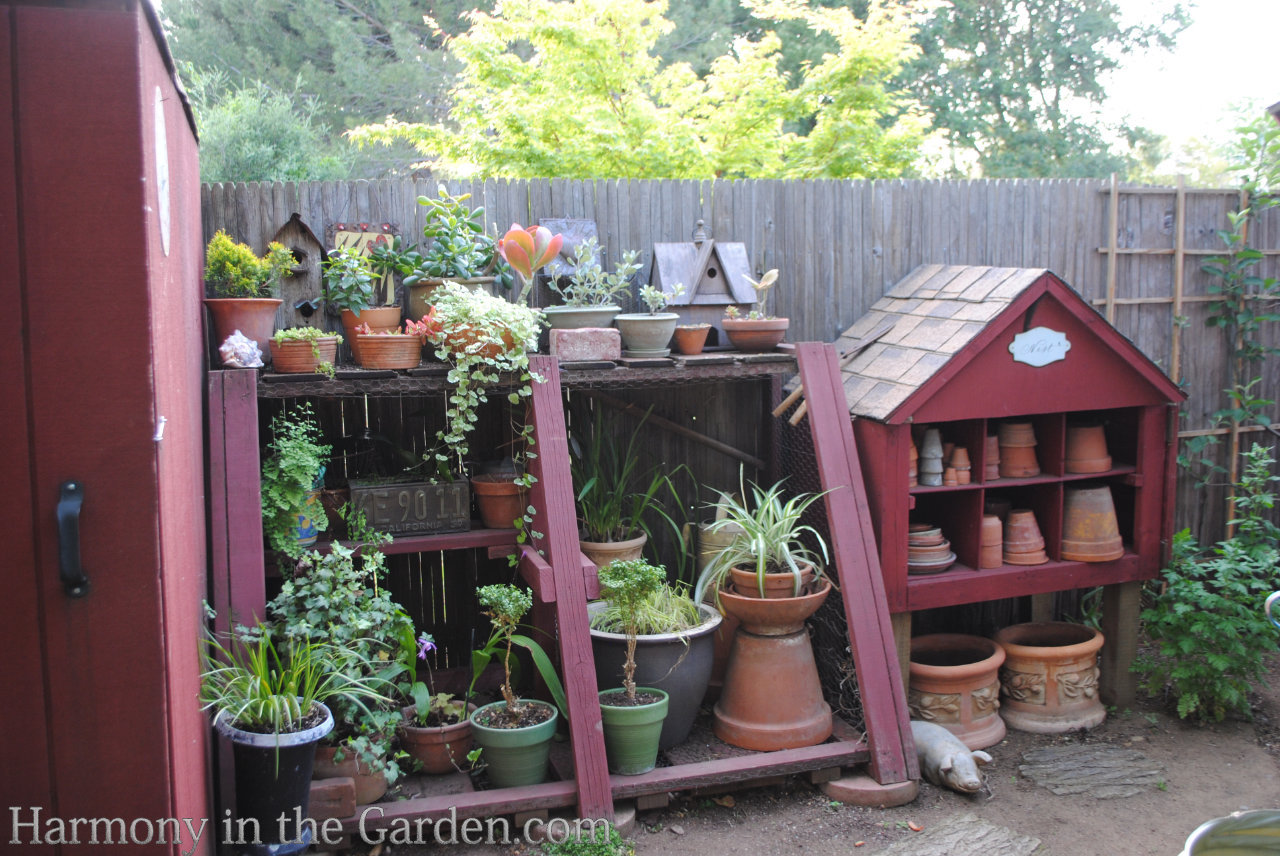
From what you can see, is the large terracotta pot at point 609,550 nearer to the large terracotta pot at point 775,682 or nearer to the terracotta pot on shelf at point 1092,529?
the large terracotta pot at point 775,682

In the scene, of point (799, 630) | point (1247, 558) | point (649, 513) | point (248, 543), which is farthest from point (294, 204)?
point (1247, 558)

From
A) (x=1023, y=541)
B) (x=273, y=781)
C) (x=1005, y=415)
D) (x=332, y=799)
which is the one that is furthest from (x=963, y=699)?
(x=273, y=781)

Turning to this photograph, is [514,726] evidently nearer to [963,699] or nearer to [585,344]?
[585,344]

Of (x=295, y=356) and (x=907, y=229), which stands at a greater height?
(x=907, y=229)

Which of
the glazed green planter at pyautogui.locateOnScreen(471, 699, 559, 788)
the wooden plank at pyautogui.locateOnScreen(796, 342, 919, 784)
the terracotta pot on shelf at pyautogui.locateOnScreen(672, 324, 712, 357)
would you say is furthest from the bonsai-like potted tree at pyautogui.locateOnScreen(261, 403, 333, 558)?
the wooden plank at pyautogui.locateOnScreen(796, 342, 919, 784)

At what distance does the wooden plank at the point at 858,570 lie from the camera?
3482 mm

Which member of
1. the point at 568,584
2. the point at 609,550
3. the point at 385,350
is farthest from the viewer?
the point at 609,550

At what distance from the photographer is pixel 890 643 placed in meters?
3.58

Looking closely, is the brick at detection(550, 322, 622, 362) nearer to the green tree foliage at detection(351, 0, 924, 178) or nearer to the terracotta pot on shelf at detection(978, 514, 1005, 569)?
the terracotta pot on shelf at detection(978, 514, 1005, 569)

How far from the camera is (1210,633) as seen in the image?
13.1 feet

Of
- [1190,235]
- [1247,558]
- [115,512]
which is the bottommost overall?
[1247,558]

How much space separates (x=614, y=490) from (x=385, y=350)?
1218 mm

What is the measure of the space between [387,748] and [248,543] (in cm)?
79

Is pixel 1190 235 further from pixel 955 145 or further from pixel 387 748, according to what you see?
pixel 955 145
